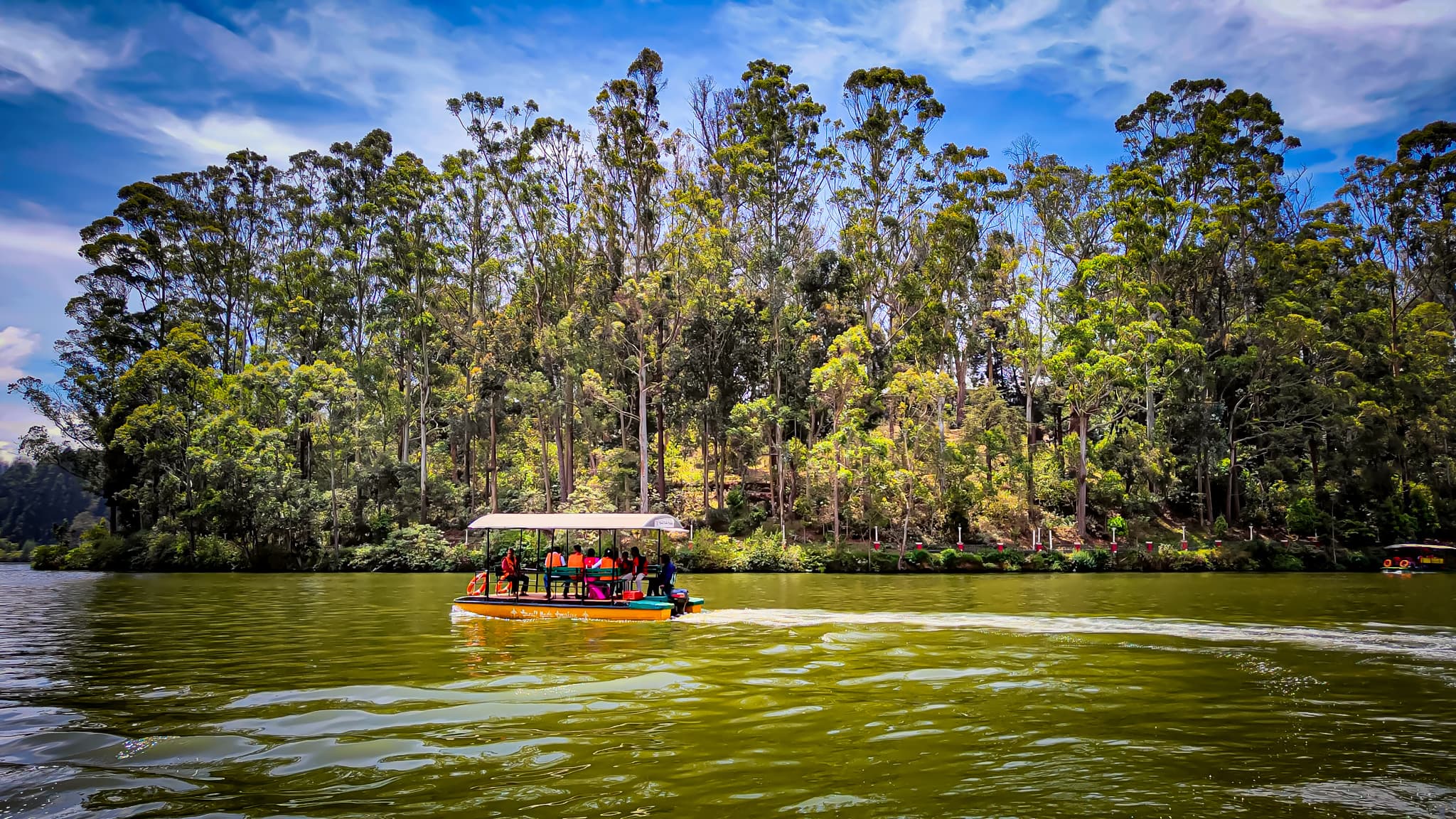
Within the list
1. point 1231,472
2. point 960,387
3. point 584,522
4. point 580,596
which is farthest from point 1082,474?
point 584,522

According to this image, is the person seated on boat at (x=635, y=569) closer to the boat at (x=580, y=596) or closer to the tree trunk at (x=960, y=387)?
the boat at (x=580, y=596)

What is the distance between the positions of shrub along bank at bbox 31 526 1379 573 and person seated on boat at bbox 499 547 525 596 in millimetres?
15885

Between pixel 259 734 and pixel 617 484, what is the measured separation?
38.1 meters

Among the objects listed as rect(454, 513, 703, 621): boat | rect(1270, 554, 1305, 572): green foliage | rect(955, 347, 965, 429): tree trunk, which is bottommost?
rect(1270, 554, 1305, 572): green foliage

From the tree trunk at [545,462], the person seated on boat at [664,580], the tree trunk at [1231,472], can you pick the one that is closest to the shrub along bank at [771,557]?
the tree trunk at [545,462]

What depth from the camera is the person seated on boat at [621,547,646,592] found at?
19.2 meters

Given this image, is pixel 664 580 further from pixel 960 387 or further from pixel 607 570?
pixel 960 387

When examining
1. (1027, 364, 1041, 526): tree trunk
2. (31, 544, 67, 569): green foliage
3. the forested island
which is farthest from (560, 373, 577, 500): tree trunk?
(31, 544, 67, 569): green foliage

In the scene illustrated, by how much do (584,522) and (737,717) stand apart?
1028cm

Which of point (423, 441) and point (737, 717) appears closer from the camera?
point (737, 717)

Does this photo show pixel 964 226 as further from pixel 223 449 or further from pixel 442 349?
pixel 223 449

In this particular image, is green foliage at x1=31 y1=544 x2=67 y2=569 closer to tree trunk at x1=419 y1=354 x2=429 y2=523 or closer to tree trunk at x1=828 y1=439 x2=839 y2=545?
tree trunk at x1=419 y1=354 x2=429 y2=523

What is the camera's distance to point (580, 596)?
1991 centimetres

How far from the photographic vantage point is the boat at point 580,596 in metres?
18.1
